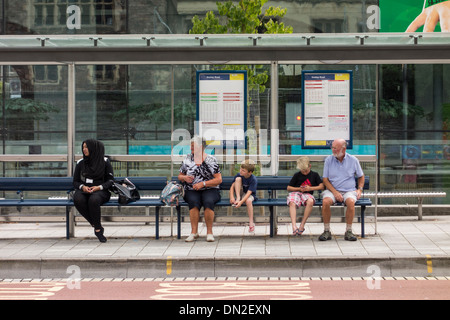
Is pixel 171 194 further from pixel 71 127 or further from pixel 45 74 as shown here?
pixel 45 74

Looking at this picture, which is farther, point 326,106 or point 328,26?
point 328,26

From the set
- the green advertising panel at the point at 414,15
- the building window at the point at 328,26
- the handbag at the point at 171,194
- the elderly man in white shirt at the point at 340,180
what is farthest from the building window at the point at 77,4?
the elderly man in white shirt at the point at 340,180

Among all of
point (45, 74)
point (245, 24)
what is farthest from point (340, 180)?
point (45, 74)

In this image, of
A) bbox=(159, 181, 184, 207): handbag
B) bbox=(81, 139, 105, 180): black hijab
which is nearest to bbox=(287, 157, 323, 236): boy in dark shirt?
bbox=(159, 181, 184, 207): handbag

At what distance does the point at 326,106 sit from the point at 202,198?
2268mm

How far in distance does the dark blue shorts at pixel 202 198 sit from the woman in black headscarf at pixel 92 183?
111 cm

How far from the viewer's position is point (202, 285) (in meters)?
8.38

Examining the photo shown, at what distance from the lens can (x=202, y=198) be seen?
10.8 meters

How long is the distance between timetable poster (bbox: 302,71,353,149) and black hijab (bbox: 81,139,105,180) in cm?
292

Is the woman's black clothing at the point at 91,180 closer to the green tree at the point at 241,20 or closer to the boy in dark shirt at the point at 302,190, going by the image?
the boy in dark shirt at the point at 302,190

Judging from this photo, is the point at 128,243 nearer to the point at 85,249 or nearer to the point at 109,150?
the point at 85,249

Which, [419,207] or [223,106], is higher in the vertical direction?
[223,106]

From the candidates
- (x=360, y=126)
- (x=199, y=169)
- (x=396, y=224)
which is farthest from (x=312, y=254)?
(x=360, y=126)
